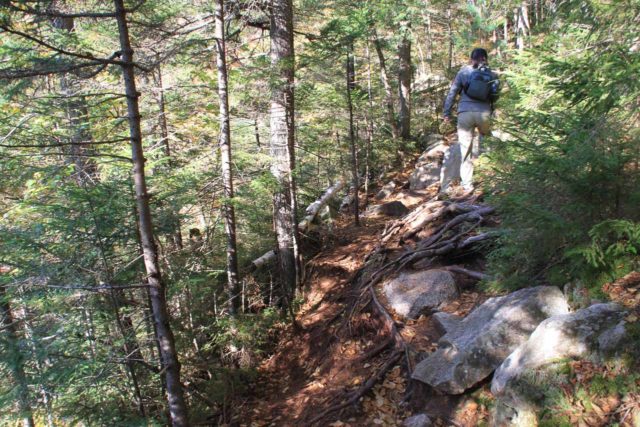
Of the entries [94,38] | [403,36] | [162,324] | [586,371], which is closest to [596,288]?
[586,371]

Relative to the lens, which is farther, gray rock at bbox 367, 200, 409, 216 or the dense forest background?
gray rock at bbox 367, 200, 409, 216

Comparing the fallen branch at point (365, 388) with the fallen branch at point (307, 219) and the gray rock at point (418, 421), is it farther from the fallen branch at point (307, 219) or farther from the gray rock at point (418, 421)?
the fallen branch at point (307, 219)

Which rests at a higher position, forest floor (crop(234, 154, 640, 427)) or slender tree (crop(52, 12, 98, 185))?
slender tree (crop(52, 12, 98, 185))

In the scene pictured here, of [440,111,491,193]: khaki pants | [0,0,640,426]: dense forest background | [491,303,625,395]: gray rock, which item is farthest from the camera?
[440,111,491,193]: khaki pants

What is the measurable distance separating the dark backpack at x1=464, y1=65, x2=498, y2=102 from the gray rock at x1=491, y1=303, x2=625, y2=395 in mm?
4660

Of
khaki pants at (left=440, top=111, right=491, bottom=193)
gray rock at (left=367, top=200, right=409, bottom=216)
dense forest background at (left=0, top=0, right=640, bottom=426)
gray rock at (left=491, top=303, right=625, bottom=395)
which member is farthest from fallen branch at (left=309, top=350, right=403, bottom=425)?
gray rock at (left=367, top=200, right=409, bottom=216)

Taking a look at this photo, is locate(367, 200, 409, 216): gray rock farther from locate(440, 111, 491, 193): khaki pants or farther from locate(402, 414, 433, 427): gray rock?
locate(402, 414, 433, 427): gray rock

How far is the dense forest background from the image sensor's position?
373 centimetres

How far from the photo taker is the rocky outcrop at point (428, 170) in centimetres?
1342

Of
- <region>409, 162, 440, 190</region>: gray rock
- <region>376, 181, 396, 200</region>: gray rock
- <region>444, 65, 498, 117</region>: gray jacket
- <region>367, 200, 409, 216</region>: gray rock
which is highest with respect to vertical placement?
<region>444, 65, 498, 117</region>: gray jacket

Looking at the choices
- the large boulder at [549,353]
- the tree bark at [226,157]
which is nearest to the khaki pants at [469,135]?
the tree bark at [226,157]

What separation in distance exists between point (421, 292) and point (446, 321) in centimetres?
83

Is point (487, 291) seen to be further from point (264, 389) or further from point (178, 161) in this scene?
point (178, 161)

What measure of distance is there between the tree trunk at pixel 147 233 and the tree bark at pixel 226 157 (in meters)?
2.60
